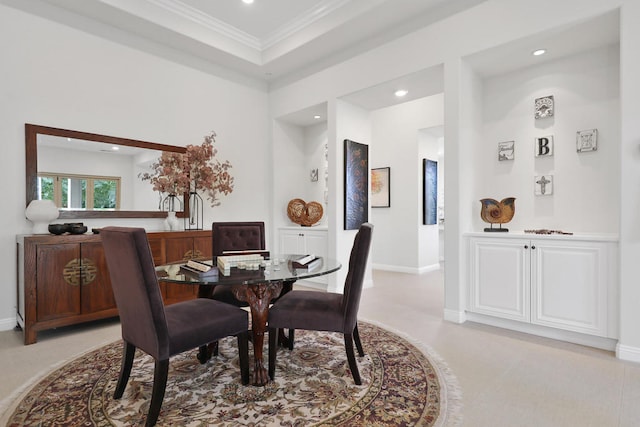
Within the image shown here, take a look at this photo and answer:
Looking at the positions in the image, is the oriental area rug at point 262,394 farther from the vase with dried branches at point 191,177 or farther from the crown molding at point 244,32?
the crown molding at point 244,32

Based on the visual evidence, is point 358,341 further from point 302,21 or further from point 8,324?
point 302,21

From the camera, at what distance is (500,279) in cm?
314

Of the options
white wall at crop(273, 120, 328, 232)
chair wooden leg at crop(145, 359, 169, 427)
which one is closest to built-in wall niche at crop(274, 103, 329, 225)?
white wall at crop(273, 120, 328, 232)

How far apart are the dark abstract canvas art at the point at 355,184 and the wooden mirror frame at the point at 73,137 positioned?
2187 millimetres

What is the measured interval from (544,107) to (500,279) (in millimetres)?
1749

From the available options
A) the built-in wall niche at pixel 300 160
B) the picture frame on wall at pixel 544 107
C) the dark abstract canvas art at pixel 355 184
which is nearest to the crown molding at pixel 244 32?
the built-in wall niche at pixel 300 160

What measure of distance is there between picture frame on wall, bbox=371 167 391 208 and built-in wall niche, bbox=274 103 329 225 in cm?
136

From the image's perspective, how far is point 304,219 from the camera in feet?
17.3

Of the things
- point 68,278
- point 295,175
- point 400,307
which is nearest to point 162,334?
point 68,278

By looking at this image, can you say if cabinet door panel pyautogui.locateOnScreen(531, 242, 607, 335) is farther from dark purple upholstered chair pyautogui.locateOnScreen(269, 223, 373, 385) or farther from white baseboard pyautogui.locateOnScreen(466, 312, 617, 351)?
dark purple upholstered chair pyautogui.locateOnScreen(269, 223, 373, 385)

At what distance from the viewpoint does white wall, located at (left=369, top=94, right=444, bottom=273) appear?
603 cm

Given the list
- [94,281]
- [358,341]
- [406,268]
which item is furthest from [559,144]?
[94,281]

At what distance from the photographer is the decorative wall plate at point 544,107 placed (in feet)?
11.0

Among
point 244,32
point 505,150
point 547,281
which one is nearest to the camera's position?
point 547,281
